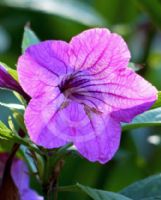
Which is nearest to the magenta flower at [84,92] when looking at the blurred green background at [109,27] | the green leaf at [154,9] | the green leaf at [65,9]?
the blurred green background at [109,27]

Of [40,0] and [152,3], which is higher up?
[152,3]

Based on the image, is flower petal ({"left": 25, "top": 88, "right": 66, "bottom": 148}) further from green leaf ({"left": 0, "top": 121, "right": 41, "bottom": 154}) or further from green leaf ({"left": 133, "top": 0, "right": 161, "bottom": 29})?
green leaf ({"left": 133, "top": 0, "right": 161, "bottom": 29})

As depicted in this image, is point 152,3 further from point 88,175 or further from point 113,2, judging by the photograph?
point 113,2

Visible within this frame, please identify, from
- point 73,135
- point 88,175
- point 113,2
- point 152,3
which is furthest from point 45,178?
point 113,2

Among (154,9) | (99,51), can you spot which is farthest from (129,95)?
(154,9)

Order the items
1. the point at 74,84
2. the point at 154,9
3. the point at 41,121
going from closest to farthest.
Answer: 1. the point at 41,121
2. the point at 74,84
3. the point at 154,9

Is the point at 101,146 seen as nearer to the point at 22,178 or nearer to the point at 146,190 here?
the point at 146,190
